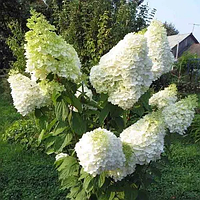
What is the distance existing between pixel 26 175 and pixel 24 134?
3.84 feet

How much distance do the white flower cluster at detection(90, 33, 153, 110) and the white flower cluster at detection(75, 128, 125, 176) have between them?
192 mm

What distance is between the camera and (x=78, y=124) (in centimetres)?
149

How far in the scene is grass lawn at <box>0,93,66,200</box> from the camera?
306 centimetres

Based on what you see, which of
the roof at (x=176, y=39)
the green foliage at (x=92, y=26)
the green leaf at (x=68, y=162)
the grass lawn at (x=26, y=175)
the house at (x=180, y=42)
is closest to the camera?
the green leaf at (x=68, y=162)

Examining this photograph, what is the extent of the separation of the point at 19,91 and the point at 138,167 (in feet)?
2.34

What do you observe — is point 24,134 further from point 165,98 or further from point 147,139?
point 147,139

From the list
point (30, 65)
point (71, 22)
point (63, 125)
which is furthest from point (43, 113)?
point (71, 22)

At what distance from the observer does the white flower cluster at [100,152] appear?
4.15ft

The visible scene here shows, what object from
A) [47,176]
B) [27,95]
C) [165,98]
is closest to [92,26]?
[47,176]

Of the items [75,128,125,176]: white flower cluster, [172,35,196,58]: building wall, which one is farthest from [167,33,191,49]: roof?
[75,128,125,176]: white flower cluster

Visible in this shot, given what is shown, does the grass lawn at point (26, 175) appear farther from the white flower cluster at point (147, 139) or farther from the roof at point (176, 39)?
the roof at point (176, 39)

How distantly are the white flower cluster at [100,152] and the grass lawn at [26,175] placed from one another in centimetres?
185

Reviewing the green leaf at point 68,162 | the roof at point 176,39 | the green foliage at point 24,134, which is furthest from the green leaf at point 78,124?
the roof at point 176,39

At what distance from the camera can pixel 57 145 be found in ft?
5.13
